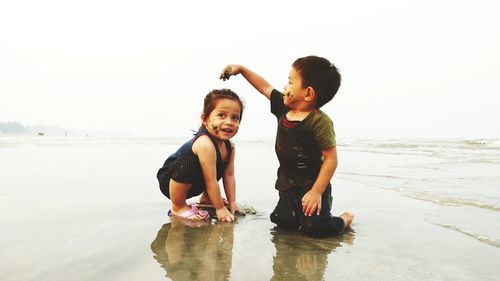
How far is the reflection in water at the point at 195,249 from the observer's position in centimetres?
168

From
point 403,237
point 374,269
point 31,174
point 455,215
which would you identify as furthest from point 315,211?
point 31,174

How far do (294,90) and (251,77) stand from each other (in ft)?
1.86

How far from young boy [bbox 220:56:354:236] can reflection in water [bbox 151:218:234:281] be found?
47 cm

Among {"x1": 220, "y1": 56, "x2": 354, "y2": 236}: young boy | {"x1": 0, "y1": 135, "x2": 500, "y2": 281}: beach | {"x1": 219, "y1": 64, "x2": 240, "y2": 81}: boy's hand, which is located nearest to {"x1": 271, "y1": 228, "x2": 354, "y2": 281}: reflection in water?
{"x1": 0, "y1": 135, "x2": 500, "y2": 281}: beach

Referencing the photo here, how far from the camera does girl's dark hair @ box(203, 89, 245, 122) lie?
3.06 m

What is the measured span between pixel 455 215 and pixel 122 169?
4716mm

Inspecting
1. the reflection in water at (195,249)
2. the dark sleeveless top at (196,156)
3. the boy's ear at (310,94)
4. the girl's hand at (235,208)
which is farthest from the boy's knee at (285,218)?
the boy's ear at (310,94)

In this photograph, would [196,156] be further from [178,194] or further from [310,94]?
[310,94]

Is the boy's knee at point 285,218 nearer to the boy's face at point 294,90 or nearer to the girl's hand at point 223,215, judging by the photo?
the girl's hand at point 223,215

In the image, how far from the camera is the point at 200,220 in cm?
286

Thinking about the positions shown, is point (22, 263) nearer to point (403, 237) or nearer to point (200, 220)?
point (200, 220)

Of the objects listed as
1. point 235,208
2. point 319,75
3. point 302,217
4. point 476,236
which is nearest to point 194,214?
point 235,208

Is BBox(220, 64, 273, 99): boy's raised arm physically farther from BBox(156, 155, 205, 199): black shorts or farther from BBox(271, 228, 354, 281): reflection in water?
BBox(271, 228, 354, 281): reflection in water

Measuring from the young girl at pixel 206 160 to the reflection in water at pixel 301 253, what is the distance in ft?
1.95
